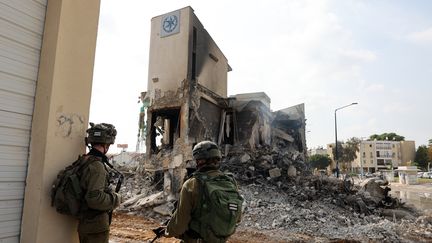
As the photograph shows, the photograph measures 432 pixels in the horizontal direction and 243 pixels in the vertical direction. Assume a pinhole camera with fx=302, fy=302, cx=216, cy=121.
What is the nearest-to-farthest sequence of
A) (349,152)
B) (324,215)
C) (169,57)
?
(324,215)
(169,57)
(349,152)

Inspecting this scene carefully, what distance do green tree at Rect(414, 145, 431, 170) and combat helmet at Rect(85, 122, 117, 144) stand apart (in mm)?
73035

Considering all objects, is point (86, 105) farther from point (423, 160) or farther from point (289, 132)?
point (423, 160)

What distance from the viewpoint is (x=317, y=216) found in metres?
9.41

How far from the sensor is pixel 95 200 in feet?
8.03

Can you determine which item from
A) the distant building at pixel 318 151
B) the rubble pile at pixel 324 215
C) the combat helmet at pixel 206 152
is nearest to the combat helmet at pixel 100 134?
the combat helmet at pixel 206 152

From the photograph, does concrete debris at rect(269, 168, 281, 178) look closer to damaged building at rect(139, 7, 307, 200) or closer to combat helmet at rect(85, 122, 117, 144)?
damaged building at rect(139, 7, 307, 200)

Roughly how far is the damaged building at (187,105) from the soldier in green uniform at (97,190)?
8617mm

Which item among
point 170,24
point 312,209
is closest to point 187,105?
point 170,24

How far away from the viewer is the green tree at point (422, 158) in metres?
61.8

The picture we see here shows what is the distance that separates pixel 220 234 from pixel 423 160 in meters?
74.0

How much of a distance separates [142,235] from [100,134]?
5063mm

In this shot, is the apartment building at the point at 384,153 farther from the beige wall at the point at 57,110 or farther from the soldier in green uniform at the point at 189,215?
the beige wall at the point at 57,110

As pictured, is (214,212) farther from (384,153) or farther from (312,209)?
(384,153)

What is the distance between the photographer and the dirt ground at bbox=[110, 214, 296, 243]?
6.59m
